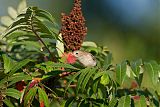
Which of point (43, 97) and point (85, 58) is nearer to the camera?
point (43, 97)

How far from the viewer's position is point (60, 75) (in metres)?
1.92

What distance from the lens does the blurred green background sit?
151 inches

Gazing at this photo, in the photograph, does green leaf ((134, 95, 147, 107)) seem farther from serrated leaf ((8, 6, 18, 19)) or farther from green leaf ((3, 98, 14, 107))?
serrated leaf ((8, 6, 18, 19))

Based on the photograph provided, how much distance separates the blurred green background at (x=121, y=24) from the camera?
12.6 ft

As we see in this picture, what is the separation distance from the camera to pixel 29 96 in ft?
5.64

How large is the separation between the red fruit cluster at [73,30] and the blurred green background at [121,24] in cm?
140

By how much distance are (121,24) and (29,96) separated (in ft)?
10.7

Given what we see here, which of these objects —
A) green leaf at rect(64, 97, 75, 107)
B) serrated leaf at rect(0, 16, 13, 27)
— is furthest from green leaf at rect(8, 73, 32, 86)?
serrated leaf at rect(0, 16, 13, 27)

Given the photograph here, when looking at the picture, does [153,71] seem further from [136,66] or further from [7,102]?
[7,102]

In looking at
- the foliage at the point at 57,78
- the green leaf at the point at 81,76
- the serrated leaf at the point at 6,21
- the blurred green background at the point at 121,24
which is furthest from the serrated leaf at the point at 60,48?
the blurred green background at the point at 121,24

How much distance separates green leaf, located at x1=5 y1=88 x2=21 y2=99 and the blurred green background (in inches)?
64.1

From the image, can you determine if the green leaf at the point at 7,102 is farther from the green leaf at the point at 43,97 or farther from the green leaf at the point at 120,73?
the green leaf at the point at 120,73

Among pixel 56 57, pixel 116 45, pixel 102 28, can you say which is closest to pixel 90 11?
pixel 102 28

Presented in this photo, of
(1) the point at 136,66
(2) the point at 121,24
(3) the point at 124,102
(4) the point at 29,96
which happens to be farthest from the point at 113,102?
(2) the point at 121,24
